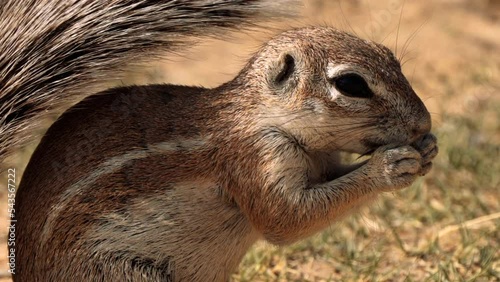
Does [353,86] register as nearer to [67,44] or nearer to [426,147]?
[426,147]

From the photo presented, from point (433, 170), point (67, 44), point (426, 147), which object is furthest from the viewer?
point (433, 170)

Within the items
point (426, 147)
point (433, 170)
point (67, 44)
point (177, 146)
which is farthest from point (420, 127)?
point (433, 170)

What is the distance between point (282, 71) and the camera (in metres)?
3.89

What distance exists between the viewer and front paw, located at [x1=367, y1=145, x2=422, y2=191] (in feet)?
12.3

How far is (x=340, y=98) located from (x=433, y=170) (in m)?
3.03

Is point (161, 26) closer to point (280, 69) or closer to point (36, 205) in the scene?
point (280, 69)

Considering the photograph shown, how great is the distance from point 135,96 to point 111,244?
69cm

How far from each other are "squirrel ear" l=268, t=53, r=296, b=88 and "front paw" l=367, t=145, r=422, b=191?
0.50 meters

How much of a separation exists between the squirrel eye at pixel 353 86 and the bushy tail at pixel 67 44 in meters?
0.62

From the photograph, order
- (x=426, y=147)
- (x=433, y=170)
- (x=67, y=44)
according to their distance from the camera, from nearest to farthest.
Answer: (x=67, y=44) < (x=426, y=147) < (x=433, y=170)

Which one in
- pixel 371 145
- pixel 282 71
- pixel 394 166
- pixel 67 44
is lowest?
pixel 394 166

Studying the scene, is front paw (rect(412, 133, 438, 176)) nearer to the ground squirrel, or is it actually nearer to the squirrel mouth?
the ground squirrel

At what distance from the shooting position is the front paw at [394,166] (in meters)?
3.74

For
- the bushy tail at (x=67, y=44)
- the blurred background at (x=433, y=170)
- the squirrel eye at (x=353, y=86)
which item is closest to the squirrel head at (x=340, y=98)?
the squirrel eye at (x=353, y=86)
